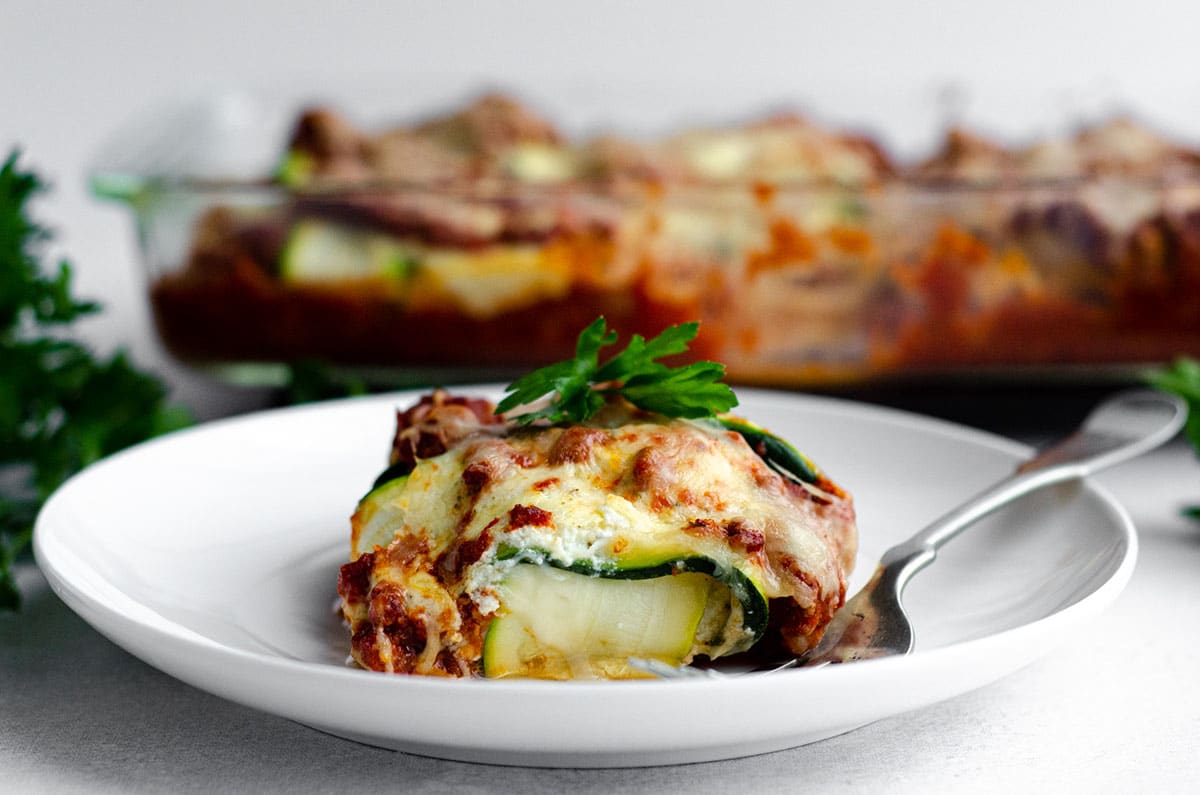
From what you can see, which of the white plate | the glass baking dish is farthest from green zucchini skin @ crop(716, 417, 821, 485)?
the glass baking dish

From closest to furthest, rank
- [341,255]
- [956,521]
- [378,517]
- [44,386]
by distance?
[378,517]
[956,521]
[44,386]
[341,255]

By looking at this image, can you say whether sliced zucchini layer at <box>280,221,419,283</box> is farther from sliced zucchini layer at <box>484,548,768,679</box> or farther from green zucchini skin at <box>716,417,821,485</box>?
sliced zucchini layer at <box>484,548,768,679</box>

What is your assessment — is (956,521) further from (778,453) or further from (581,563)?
(581,563)

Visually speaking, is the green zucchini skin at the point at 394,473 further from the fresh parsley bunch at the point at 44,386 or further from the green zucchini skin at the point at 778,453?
the fresh parsley bunch at the point at 44,386

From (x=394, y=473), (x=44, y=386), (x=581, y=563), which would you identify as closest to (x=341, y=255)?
(x=44, y=386)

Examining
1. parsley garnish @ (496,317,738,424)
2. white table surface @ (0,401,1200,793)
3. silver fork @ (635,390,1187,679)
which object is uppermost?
parsley garnish @ (496,317,738,424)

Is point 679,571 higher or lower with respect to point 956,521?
higher

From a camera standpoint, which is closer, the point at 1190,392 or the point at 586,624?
the point at 586,624
